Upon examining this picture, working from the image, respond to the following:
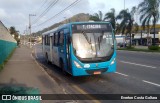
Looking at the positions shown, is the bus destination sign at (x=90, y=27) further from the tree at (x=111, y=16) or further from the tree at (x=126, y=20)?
the tree at (x=111, y=16)

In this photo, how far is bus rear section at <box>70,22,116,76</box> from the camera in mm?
12477

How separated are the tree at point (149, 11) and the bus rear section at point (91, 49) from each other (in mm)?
37858

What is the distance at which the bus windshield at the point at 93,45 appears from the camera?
12.6 meters

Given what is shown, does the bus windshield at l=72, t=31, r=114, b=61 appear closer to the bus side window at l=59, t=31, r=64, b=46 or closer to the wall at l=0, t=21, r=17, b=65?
the bus side window at l=59, t=31, r=64, b=46

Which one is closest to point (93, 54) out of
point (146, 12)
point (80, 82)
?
point (80, 82)

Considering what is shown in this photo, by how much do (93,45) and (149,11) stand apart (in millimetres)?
39707

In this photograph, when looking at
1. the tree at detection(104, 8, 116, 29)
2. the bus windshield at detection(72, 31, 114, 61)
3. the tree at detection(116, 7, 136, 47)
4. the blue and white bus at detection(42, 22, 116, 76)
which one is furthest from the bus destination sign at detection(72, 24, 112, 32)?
the tree at detection(104, 8, 116, 29)

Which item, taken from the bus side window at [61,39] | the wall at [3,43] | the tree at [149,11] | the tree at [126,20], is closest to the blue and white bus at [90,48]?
the bus side window at [61,39]

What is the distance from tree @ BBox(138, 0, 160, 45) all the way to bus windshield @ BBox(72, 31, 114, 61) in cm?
3802

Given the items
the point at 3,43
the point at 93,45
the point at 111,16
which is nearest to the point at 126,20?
the point at 111,16

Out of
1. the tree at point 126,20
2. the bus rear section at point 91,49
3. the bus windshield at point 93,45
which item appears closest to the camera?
the bus rear section at point 91,49

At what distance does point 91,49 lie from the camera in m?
12.7

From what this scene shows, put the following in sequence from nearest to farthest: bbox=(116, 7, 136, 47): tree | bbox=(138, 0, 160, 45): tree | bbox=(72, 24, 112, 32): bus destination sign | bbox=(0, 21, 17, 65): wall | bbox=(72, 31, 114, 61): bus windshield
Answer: bbox=(72, 31, 114, 61): bus windshield, bbox=(72, 24, 112, 32): bus destination sign, bbox=(0, 21, 17, 65): wall, bbox=(138, 0, 160, 45): tree, bbox=(116, 7, 136, 47): tree

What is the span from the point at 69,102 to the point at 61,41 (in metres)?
7.31
